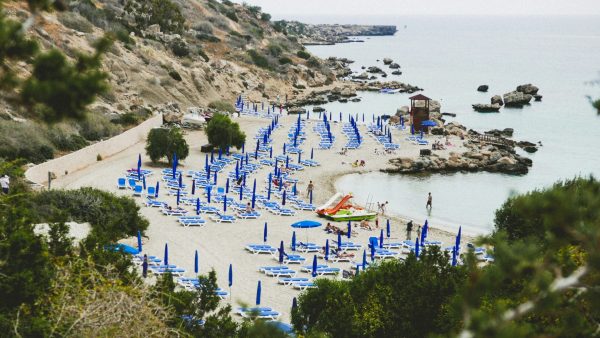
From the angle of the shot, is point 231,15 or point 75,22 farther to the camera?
point 231,15

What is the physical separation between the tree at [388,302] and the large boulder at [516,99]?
6069 centimetres

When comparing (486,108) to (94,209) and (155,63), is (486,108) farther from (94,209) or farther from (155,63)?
(94,209)

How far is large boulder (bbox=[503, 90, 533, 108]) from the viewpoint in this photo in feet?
241

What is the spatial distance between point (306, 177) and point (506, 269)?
30.8 m

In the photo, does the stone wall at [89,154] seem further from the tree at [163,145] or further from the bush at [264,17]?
the bush at [264,17]

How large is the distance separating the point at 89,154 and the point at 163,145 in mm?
3525

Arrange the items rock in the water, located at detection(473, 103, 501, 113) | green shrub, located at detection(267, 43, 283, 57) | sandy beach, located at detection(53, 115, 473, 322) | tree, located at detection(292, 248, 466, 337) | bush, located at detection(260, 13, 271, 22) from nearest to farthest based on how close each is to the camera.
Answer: tree, located at detection(292, 248, 466, 337) → sandy beach, located at detection(53, 115, 473, 322) → rock in the water, located at detection(473, 103, 501, 113) → green shrub, located at detection(267, 43, 283, 57) → bush, located at detection(260, 13, 271, 22)

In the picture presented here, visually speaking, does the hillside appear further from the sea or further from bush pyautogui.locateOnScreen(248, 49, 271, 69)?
the sea

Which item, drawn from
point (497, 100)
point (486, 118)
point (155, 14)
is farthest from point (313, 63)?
point (486, 118)

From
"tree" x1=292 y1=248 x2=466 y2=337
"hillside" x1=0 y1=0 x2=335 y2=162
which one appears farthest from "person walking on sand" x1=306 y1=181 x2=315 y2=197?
"tree" x1=292 y1=248 x2=466 y2=337

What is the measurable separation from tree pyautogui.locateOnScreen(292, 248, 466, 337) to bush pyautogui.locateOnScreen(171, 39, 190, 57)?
52415mm

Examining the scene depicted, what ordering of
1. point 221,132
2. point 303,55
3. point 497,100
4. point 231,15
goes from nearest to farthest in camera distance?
1. point 221,132
2. point 497,100
3. point 303,55
4. point 231,15

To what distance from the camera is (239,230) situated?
25.8 metres

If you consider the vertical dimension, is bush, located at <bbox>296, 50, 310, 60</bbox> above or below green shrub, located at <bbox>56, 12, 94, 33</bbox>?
below
